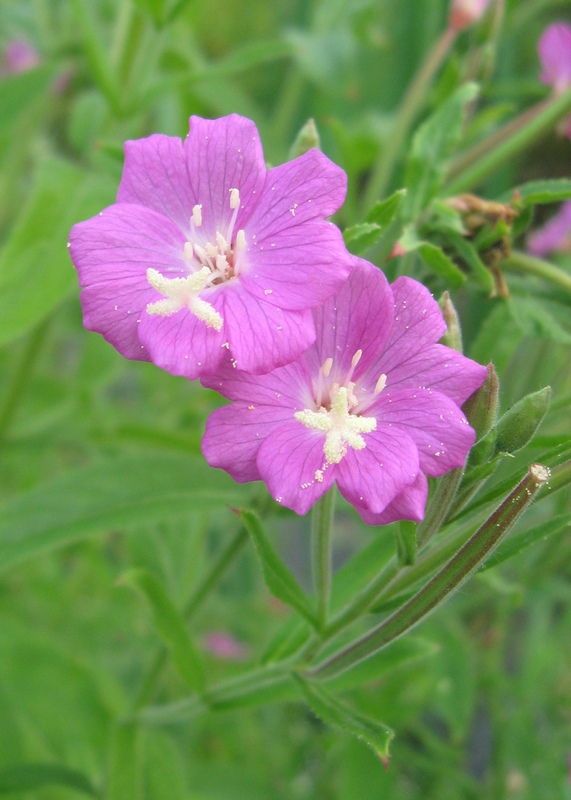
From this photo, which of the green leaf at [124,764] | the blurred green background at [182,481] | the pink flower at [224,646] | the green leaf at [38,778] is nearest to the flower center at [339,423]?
the blurred green background at [182,481]

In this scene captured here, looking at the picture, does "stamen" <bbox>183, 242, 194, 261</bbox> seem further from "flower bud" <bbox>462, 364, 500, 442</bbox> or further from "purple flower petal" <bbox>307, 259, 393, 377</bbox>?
"flower bud" <bbox>462, 364, 500, 442</bbox>

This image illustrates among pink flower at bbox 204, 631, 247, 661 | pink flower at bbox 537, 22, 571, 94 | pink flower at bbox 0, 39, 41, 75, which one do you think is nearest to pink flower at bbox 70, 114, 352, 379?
pink flower at bbox 537, 22, 571, 94

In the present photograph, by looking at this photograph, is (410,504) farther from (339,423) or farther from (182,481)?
(182,481)

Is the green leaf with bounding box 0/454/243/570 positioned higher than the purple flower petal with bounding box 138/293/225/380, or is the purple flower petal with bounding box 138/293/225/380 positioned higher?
the purple flower petal with bounding box 138/293/225/380

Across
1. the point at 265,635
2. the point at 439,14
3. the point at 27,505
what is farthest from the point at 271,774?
the point at 439,14

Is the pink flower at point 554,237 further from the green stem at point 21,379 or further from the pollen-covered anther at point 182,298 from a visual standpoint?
the pollen-covered anther at point 182,298

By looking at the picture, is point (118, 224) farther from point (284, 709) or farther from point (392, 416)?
point (284, 709)

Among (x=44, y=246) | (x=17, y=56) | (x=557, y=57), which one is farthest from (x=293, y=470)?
(x=17, y=56)
